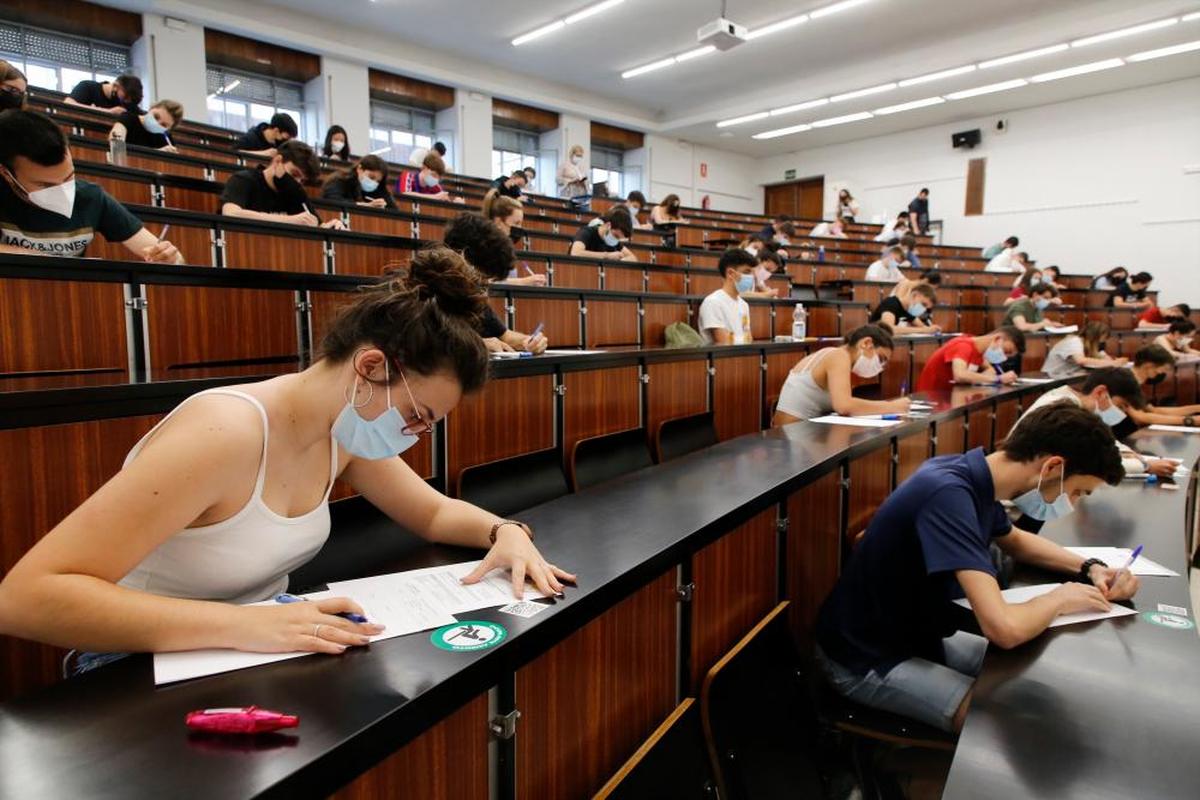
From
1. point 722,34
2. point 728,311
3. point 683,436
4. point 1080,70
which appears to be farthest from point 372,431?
point 1080,70

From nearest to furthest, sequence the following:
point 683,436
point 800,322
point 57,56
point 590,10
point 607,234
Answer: point 683,436 → point 800,322 → point 607,234 → point 57,56 → point 590,10

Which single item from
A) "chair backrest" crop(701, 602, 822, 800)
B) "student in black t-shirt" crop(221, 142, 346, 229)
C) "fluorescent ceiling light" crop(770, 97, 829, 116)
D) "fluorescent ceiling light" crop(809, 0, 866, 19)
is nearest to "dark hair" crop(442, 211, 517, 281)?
"student in black t-shirt" crop(221, 142, 346, 229)

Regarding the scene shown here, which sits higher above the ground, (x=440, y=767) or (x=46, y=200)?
(x=46, y=200)

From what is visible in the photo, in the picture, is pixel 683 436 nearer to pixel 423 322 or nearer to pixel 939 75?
pixel 423 322

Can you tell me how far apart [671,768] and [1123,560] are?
50.5 inches

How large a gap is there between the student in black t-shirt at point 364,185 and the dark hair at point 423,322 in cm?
409

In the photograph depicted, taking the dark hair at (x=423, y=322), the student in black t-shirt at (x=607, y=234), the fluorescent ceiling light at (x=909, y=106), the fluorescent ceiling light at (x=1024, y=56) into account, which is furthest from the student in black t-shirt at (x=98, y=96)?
the fluorescent ceiling light at (x=909, y=106)

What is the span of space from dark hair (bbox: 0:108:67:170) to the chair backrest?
2.32 m

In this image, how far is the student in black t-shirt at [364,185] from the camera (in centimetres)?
488

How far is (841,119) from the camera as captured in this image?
12562 millimetres

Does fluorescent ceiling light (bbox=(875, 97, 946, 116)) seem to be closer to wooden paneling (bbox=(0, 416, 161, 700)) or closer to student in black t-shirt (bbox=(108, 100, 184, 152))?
student in black t-shirt (bbox=(108, 100, 184, 152))

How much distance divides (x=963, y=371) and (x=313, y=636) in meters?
4.33

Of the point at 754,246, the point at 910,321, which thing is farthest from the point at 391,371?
the point at 754,246

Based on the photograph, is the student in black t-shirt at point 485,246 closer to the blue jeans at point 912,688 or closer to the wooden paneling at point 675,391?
the wooden paneling at point 675,391
